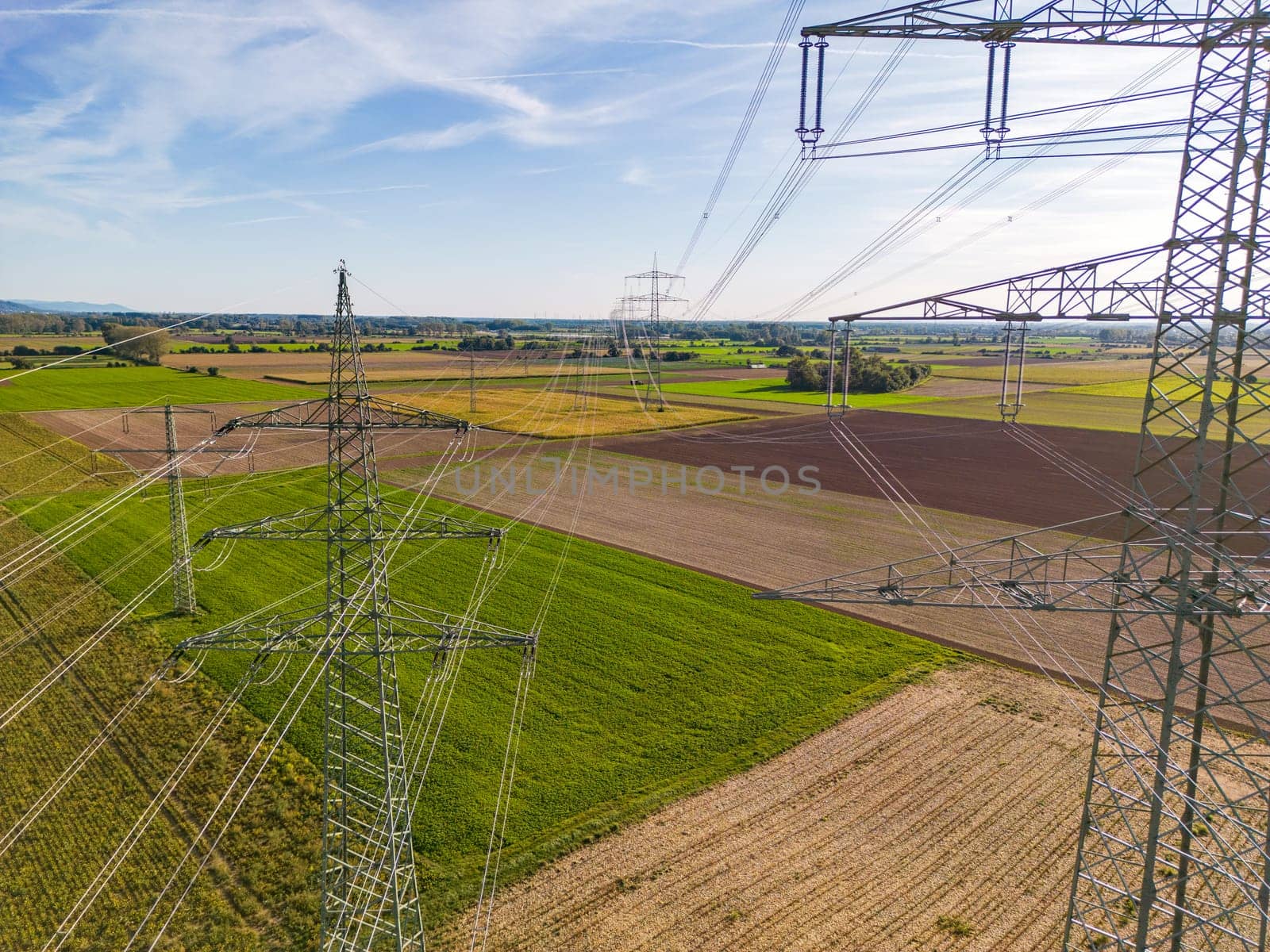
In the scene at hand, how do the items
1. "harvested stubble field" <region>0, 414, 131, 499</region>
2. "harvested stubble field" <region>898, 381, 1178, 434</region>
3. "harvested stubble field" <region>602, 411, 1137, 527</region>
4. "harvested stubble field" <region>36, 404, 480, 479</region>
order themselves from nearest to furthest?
"harvested stubble field" <region>602, 411, 1137, 527</region>
"harvested stubble field" <region>0, 414, 131, 499</region>
"harvested stubble field" <region>36, 404, 480, 479</region>
"harvested stubble field" <region>898, 381, 1178, 434</region>

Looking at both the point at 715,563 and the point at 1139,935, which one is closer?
the point at 1139,935

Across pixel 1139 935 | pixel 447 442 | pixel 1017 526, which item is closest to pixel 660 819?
pixel 1139 935

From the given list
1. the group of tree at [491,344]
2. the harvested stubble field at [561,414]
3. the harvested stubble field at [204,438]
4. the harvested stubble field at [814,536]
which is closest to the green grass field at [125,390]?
the harvested stubble field at [204,438]

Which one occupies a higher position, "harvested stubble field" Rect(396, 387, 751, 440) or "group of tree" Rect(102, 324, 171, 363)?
"group of tree" Rect(102, 324, 171, 363)

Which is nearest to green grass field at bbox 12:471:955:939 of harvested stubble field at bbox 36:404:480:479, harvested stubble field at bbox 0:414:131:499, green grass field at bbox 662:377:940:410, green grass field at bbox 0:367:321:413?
harvested stubble field at bbox 0:414:131:499

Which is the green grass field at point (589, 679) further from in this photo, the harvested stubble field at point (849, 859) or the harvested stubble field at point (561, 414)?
the harvested stubble field at point (561, 414)

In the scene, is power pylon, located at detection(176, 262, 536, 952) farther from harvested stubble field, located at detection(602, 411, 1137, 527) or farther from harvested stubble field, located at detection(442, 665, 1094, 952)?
harvested stubble field, located at detection(602, 411, 1137, 527)

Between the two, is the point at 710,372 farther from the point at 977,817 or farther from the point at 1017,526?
the point at 977,817
